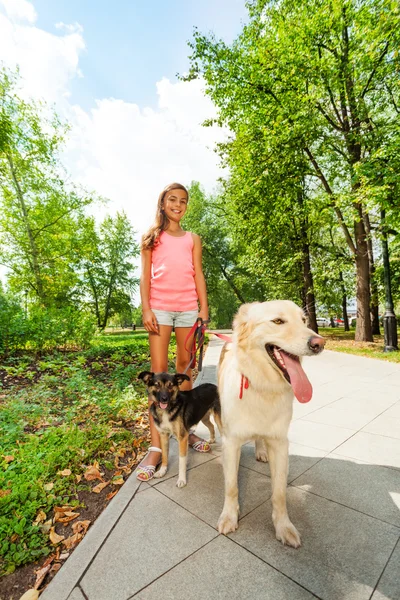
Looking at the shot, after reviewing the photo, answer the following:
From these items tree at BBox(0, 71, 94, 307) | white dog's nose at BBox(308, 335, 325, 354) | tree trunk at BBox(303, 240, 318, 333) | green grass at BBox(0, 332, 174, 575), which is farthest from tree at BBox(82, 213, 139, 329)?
white dog's nose at BBox(308, 335, 325, 354)

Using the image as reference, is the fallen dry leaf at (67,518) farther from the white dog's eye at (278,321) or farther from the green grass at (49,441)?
the white dog's eye at (278,321)

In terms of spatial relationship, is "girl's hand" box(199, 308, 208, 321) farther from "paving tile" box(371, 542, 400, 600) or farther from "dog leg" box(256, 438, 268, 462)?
"paving tile" box(371, 542, 400, 600)

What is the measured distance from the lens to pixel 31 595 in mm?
1631

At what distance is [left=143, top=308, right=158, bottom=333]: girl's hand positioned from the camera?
9.82 feet

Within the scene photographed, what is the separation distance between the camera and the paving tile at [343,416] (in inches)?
154

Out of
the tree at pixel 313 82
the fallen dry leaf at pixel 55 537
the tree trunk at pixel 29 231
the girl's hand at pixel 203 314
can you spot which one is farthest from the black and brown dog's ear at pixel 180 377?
the tree trunk at pixel 29 231

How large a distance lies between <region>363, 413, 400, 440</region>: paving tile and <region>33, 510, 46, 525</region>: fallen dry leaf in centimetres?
378

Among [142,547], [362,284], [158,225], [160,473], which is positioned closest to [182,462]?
[160,473]

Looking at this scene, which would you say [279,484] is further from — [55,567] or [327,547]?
[55,567]

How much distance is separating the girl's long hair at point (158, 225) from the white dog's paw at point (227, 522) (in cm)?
255

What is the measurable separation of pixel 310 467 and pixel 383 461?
802 mm

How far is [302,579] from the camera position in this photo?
5.32 ft

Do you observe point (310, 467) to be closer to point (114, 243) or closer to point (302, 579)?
point (302, 579)

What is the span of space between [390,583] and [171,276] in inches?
110
